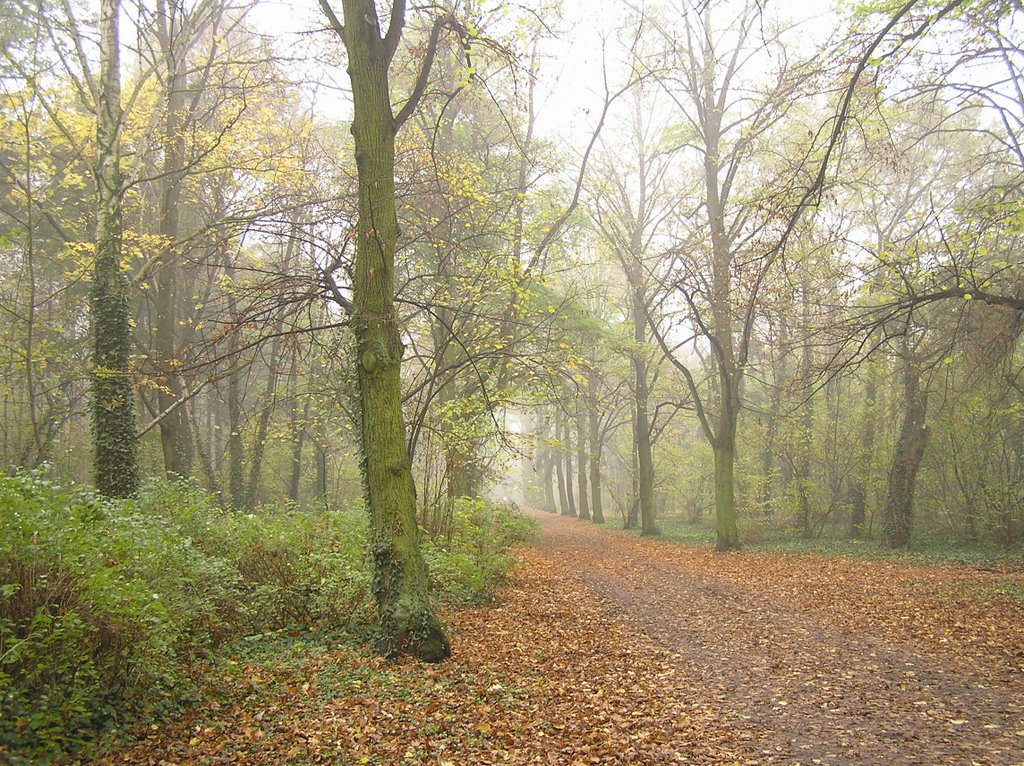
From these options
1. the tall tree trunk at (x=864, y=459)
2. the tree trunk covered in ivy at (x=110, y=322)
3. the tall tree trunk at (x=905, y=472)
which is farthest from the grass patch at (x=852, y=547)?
the tree trunk covered in ivy at (x=110, y=322)

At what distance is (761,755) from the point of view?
4039 millimetres

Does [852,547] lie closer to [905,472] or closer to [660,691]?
[905,472]

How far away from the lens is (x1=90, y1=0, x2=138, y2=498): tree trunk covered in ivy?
28.3 ft

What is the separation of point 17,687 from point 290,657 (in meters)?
2.39

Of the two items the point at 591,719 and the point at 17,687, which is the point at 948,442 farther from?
the point at 17,687

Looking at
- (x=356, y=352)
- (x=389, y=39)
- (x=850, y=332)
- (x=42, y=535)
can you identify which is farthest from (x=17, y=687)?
(x=850, y=332)

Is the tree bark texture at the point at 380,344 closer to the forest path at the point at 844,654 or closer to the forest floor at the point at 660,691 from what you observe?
the forest floor at the point at 660,691

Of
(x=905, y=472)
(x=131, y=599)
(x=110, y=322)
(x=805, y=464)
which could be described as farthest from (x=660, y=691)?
(x=805, y=464)

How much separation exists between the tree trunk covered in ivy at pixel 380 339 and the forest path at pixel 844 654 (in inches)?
113

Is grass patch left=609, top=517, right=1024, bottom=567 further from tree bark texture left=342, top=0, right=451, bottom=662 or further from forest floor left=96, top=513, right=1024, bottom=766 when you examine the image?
tree bark texture left=342, top=0, right=451, bottom=662

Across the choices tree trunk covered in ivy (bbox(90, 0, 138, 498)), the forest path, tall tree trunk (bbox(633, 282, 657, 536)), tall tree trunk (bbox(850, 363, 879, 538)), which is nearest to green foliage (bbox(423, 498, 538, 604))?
the forest path

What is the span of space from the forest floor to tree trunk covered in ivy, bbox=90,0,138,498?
4.89 meters

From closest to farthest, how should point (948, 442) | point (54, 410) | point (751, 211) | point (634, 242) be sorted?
point (54, 410) < point (751, 211) < point (948, 442) < point (634, 242)

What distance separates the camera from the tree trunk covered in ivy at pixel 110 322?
340 inches
